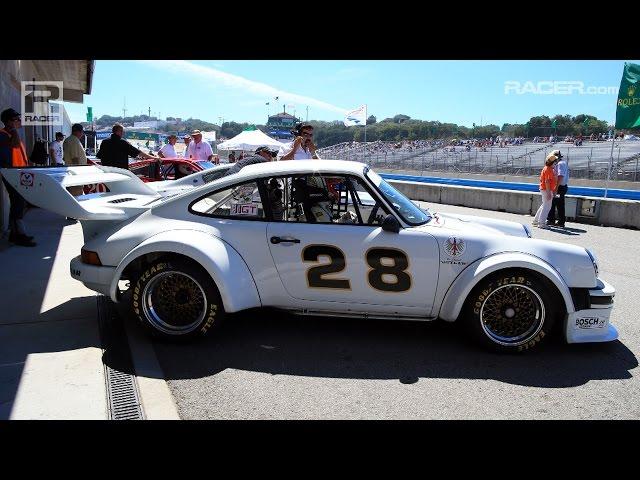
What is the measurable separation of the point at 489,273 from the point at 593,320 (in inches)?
36.9

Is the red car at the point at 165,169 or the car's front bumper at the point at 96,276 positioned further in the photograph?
the red car at the point at 165,169

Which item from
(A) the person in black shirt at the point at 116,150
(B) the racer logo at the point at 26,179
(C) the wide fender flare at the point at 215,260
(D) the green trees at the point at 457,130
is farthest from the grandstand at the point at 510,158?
(B) the racer logo at the point at 26,179

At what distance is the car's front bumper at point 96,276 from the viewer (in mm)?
4395

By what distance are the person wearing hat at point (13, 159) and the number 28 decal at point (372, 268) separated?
460 centimetres

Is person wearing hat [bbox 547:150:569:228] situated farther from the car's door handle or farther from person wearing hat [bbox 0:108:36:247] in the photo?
person wearing hat [bbox 0:108:36:247]

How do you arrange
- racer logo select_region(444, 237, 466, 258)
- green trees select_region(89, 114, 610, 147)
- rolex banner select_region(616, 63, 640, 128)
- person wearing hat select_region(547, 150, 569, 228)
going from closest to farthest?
racer logo select_region(444, 237, 466, 258)
person wearing hat select_region(547, 150, 569, 228)
rolex banner select_region(616, 63, 640, 128)
green trees select_region(89, 114, 610, 147)

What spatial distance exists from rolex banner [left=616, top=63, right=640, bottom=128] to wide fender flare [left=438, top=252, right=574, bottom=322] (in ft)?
39.3

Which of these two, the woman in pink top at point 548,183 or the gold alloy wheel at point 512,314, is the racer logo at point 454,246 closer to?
the gold alloy wheel at point 512,314

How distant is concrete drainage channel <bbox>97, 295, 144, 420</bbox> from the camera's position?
3.21 m

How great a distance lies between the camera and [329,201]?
4684mm
